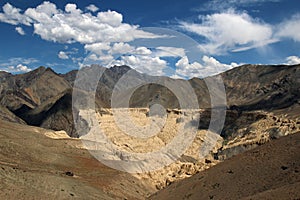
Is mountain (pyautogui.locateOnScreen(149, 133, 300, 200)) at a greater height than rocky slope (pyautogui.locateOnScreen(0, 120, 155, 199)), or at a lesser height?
greater

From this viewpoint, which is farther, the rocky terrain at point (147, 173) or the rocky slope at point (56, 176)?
the rocky terrain at point (147, 173)

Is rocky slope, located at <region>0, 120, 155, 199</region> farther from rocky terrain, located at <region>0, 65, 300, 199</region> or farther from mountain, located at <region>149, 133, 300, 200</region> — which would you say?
mountain, located at <region>149, 133, 300, 200</region>

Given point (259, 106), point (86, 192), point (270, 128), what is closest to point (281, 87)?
point (259, 106)

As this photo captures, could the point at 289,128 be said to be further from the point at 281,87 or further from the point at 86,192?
the point at 281,87

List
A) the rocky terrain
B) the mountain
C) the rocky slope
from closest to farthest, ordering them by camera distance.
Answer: the mountain, the rocky slope, the rocky terrain

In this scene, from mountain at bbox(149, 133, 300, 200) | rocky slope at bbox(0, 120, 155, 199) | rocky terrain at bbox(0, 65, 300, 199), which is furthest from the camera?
rocky terrain at bbox(0, 65, 300, 199)

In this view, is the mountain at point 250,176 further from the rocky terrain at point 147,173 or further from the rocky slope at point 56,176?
the rocky slope at point 56,176

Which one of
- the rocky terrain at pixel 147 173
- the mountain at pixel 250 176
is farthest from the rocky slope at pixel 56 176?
the mountain at pixel 250 176

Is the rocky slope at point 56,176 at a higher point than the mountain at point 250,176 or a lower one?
lower

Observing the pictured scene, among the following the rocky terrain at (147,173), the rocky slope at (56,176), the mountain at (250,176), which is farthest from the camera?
the rocky terrain at (147,173)

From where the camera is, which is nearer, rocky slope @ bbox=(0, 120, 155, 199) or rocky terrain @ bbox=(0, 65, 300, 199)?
rocky slope @ bbox=(0, 120, 155, 199)

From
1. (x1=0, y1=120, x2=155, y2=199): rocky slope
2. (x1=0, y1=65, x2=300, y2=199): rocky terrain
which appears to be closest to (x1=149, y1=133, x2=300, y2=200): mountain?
(x1=0, y1=65, x2=300, y2=199): rocky terrain

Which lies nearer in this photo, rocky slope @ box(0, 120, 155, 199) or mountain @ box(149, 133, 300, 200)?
mountain @ box(149, 133, 300, 200)
